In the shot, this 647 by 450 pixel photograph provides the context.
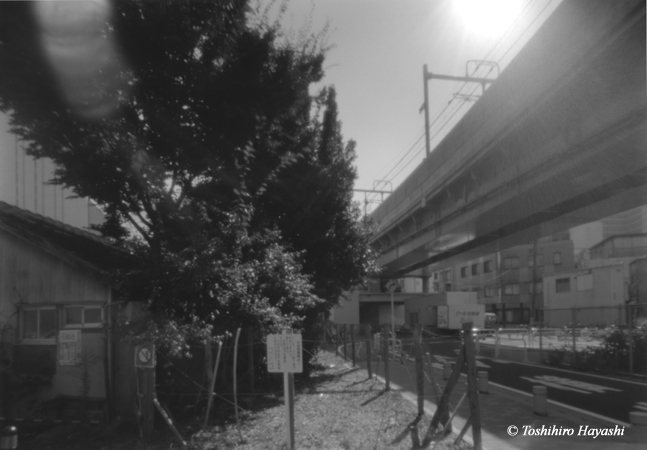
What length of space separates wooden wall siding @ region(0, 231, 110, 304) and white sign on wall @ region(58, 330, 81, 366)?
0.65 metres

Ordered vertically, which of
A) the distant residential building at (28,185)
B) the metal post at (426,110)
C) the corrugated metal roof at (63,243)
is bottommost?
the corrugated metal roof at (63,243)

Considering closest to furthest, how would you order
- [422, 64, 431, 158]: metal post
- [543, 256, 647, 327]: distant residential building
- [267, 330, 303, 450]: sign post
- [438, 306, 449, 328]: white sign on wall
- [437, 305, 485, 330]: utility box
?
[267, 330, 303, 450]: sign post < [422, 64, 431, 158]: metal post < [543, 256, 647, 327]: distant residential building < [437, 305, 485, 330]: utility box < [438, 306, 449, 328]: white sign on wall

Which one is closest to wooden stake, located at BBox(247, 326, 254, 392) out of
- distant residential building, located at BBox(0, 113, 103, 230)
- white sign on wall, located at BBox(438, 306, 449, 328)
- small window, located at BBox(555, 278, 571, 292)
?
distant residential building, located at BBox(0, 113, 103, 230)

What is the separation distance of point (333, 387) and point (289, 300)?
143 inches

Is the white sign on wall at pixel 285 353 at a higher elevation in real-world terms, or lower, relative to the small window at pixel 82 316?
lower

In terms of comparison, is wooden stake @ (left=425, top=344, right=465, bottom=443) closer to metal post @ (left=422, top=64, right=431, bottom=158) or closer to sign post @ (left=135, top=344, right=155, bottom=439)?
sign post @ (left=135, top=344, right=155, bottom=439)

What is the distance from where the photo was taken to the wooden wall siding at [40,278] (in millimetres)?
11047

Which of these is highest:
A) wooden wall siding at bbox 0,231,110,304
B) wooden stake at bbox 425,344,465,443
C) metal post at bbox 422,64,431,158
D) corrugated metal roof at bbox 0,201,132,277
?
metal post at bbox 422,64,431,158

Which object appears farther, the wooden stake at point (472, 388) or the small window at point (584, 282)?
the small window at point (584, 282)

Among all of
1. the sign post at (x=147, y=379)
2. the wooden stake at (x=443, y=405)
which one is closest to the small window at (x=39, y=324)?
the sign post at (x=147, y=379)

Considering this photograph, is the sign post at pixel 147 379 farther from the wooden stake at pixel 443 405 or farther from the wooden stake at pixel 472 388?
the wooden stake at pixel 472 388

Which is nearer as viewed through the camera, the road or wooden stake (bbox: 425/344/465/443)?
wooden stake (bbox: 425/344/465/443)
